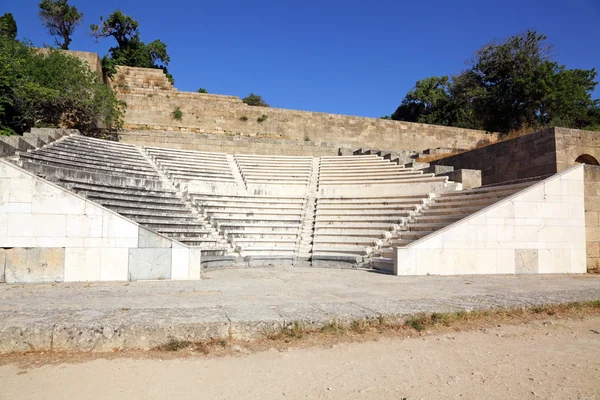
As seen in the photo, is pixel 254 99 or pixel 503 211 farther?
pixel 254 99

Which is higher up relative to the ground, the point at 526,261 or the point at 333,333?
the point at 526,261

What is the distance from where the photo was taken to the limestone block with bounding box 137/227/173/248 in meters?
7.10

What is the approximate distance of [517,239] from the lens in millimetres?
8586

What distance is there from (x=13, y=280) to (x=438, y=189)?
408 inches

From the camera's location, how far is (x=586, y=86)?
29594 millimetres

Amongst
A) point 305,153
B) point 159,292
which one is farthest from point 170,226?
point 305,153

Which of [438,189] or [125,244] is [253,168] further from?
[125,244]

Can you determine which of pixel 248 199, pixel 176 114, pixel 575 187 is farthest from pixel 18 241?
pixel 176 114

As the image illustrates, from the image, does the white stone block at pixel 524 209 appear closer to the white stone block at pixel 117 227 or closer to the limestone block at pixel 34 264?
the white stone block at pixel 117 227

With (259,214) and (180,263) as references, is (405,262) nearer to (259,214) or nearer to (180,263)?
(180,263)

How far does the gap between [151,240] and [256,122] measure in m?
17.5

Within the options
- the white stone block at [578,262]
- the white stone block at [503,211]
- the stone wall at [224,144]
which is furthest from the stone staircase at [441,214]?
the stone wall at [224,144]

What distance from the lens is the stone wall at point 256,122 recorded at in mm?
22656

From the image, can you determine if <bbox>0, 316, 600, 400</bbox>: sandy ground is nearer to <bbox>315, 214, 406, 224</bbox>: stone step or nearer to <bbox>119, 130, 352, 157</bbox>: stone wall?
<bbox>315, 214, 406, 224</bbox>: stone step
